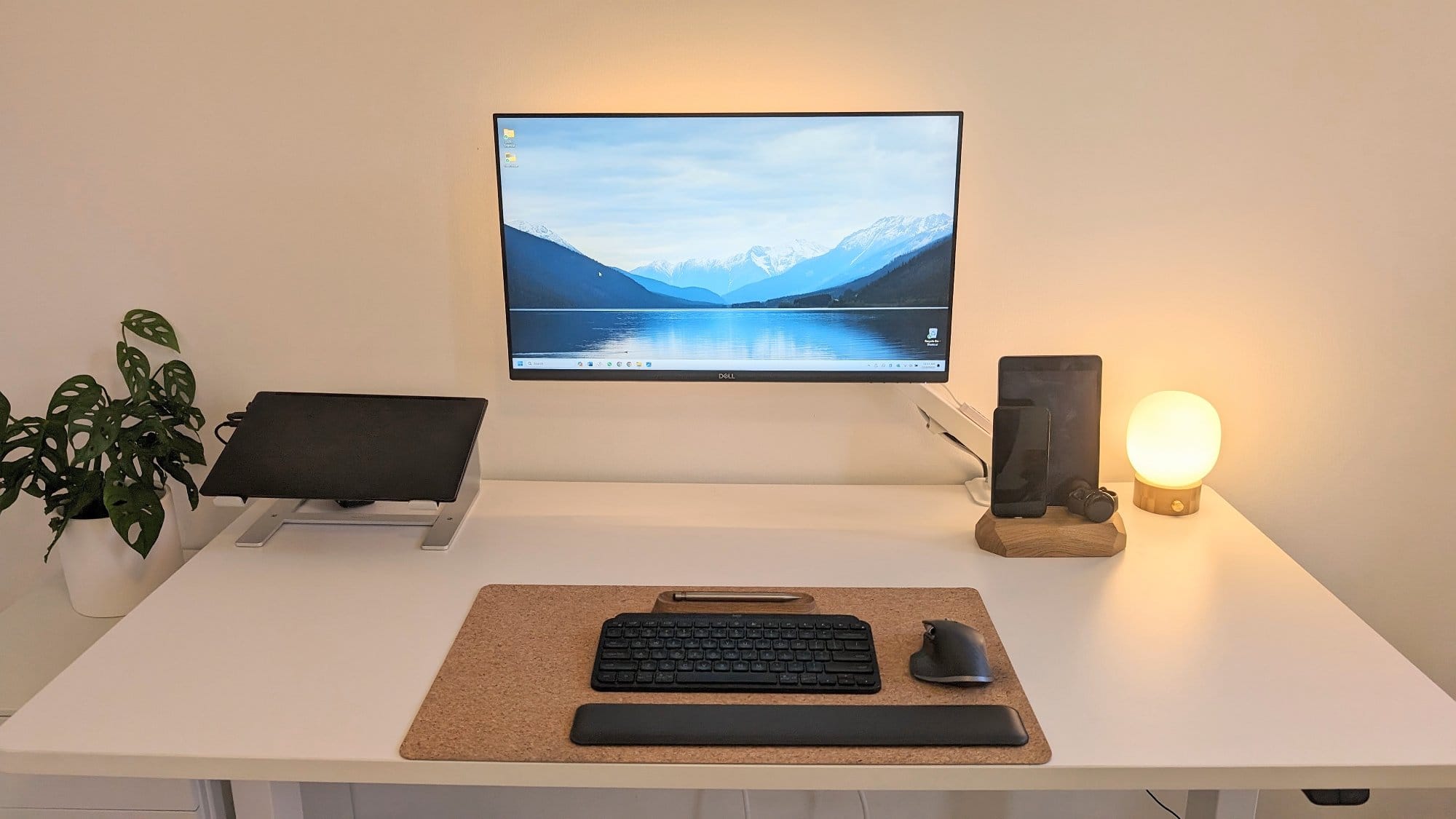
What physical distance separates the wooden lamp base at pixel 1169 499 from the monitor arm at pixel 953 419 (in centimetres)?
26

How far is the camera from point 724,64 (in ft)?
5.12

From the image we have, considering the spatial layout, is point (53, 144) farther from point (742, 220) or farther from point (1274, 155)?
point (1274, 155)

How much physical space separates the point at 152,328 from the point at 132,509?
385 mm

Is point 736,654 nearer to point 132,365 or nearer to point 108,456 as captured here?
point 108,456

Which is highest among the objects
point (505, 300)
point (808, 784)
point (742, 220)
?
point (742, 220)

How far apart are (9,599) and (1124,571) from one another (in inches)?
78.7

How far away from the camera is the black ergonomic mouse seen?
1075mm

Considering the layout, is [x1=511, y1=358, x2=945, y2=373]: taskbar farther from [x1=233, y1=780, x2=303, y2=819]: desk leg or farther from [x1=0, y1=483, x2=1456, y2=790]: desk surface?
[x1=233, y1=780, x2=303, y2=819]: desk leg

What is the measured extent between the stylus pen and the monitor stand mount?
399 millimetres

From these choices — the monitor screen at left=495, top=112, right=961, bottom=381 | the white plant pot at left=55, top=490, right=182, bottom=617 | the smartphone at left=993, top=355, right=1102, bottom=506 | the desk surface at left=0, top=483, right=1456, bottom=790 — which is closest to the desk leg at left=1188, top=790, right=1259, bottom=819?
the desk surface at left=0, top=483, right=1456, bottom=790

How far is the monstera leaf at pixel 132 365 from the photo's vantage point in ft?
5.17

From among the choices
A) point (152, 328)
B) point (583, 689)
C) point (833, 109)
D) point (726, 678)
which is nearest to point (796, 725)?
point (726, 678)

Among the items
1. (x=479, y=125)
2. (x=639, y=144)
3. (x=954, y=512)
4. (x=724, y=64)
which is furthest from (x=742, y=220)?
(x=954, y=512)

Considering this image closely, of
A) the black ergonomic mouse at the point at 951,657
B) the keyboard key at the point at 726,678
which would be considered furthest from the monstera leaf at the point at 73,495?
the black ergonomic mouse at the point at 951,657
